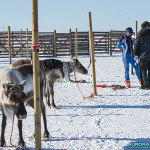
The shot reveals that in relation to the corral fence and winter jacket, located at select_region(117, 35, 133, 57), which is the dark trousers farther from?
the corral fence

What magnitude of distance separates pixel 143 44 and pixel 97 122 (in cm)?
358

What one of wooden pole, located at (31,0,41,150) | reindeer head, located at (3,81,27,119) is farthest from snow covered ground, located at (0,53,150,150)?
reindeer head, located at (3,81,27,119)

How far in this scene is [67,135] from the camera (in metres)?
4.34

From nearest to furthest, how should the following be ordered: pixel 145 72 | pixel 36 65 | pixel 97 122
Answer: pixel 36 65 → pixel 97 122 → pixel 145 72

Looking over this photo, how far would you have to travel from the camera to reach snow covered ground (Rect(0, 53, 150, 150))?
3.97 m

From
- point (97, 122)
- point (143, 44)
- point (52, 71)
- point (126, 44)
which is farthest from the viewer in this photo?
point (126, 44)

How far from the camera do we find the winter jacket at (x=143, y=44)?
7520 millimetres

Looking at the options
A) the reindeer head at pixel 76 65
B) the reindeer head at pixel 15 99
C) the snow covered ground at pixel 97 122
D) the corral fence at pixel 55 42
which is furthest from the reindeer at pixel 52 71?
the corral fence at pixel 55 42

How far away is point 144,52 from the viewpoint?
7.68 metres

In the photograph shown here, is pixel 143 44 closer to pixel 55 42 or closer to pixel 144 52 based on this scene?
pixel 144 52

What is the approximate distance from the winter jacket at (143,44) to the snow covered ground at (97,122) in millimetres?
1095

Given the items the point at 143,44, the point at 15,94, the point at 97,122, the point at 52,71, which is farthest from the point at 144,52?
the point at 15,94

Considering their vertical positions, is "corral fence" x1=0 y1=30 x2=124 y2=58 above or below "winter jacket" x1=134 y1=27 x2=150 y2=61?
above

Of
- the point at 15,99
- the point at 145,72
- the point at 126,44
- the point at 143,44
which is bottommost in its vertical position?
the point at 15,99
